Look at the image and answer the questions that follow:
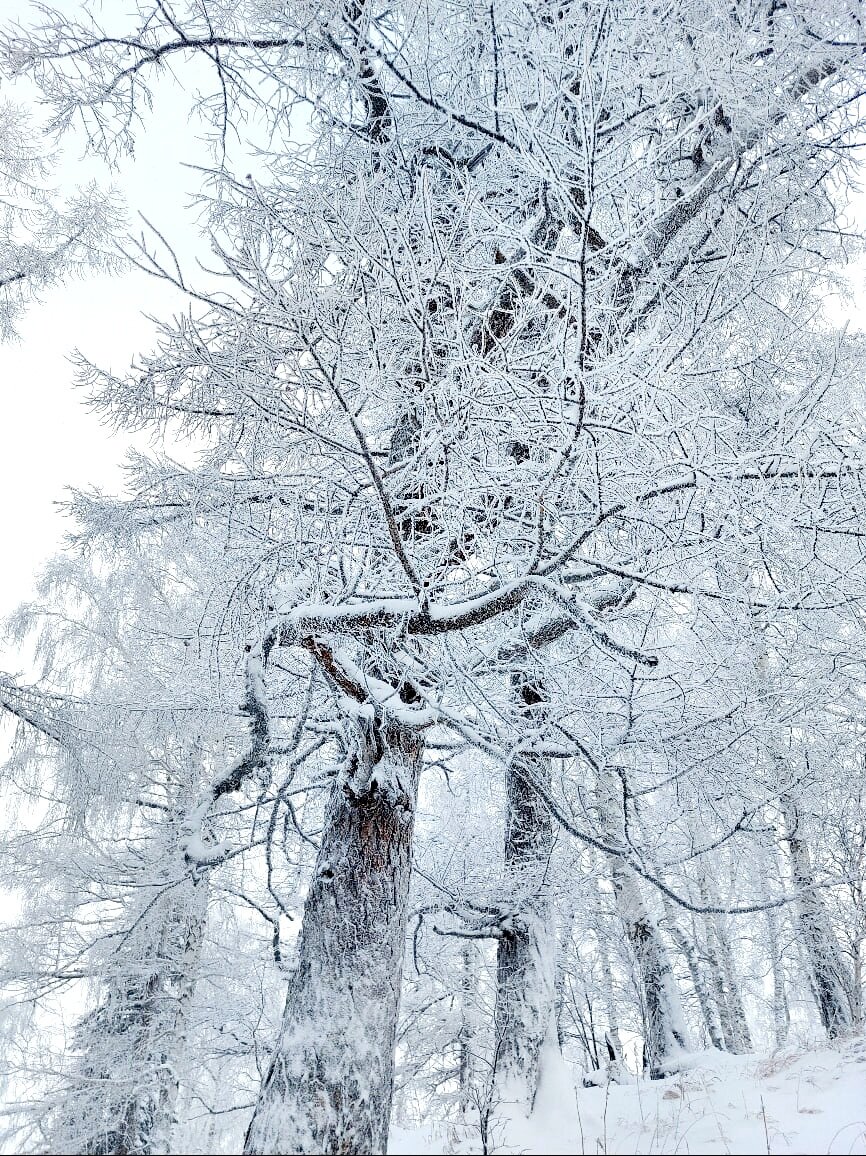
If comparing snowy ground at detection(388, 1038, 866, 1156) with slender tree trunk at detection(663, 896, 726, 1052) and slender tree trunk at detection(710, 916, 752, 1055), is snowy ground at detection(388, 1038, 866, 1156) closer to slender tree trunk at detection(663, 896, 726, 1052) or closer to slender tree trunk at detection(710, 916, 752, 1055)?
slender tree trunk at detection(663, 896, 726, 1052)

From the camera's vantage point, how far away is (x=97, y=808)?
5449mm

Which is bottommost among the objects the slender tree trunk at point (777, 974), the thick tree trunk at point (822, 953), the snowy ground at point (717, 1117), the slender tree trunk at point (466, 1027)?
the snowy ground at point (717, 1117)

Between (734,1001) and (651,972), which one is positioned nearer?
(651,972)

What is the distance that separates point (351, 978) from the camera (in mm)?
3168

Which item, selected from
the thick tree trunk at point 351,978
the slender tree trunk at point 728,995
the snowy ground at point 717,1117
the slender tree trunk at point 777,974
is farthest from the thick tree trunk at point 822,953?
the thick tree trunk at point 351,978

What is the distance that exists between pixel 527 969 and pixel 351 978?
210 centimetres

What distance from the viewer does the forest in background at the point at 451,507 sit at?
2.62 meters

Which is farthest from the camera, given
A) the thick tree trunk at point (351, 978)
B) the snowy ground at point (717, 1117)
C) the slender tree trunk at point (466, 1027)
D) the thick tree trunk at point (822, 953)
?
the thick tree trunk at point (822, 953)

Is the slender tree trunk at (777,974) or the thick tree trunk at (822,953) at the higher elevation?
the slender tree trunk at (777,974)

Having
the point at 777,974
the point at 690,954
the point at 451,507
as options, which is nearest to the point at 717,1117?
the point at 451,507

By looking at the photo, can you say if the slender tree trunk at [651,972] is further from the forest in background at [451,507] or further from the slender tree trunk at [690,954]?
the slender tree trunk at [690,954]

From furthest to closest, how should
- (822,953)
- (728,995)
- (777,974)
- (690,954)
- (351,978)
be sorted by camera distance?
1. (728,995)
2. (777,974)
3. (690,954)
4. (822,953)
5. (351,978)

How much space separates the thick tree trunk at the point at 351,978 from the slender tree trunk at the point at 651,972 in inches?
100

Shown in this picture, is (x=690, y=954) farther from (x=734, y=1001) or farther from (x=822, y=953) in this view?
(x=734, y=1001)
